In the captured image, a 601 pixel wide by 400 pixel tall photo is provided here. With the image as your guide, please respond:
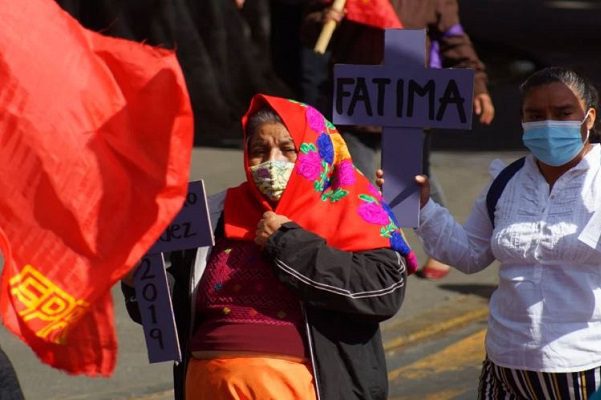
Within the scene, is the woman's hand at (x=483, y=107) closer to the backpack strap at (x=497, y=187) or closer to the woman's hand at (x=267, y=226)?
the backpack strap at (x=497, y=187)

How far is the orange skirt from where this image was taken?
14.9 ft

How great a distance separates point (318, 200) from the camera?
4.71 m

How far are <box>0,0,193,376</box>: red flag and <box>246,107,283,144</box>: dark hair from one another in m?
0.84

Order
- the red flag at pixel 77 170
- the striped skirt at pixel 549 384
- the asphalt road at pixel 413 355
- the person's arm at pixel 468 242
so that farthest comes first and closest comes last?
the asphalt road at pixel 413 355 < the person's arm at pixel 468 242 < the striped skirt at pixel 549 384 < the red flag at pixel 77 170

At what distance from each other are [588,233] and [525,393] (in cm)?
51

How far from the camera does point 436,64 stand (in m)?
7.82

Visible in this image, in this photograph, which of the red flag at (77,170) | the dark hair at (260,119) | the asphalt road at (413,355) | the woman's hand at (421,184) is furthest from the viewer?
the asphalt road at (413,355)

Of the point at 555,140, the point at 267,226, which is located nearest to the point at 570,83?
the point at 555,140

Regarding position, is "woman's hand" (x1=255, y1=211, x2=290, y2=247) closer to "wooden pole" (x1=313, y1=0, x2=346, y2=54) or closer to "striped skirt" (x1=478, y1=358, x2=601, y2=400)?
"striped skirt" (x1=478, y1=358, x2=601, y2=400)

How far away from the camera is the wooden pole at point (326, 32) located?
7.32 meters

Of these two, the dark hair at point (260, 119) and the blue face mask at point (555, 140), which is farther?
the dark hair at point (260, 119)

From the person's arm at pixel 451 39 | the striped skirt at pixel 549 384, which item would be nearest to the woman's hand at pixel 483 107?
the person's arm at pixel 451 39

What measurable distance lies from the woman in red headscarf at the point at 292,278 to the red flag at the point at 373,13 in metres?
2.75

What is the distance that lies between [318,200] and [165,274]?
49 cm
